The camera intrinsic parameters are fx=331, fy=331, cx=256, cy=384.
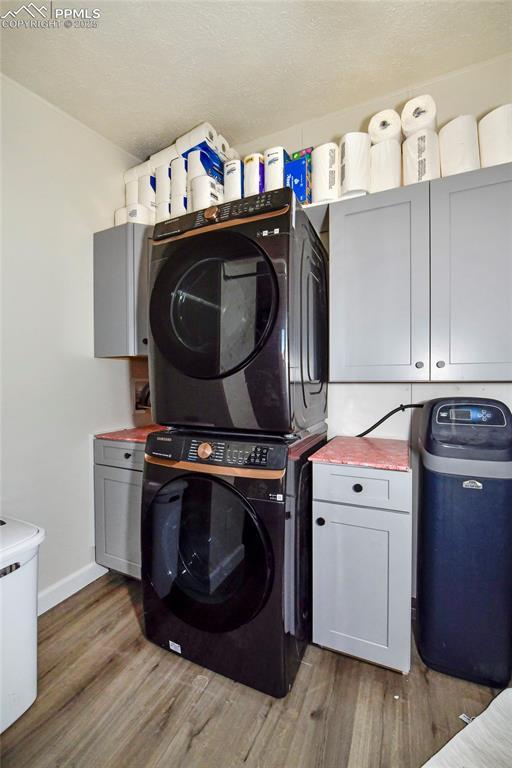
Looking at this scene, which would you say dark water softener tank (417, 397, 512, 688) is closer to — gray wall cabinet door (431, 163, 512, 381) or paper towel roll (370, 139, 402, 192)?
gray wall cabinet door (431, 163, 512, 381)

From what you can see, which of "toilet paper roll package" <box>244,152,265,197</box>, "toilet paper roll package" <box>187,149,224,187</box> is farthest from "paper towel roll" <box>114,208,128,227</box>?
"toilet paper roll package" <box>244,152,265,197</box>

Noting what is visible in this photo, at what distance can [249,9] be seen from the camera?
1.45m

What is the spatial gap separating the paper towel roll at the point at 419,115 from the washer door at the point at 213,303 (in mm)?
1159

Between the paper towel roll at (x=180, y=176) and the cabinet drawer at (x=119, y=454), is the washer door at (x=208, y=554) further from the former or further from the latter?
the paper towel roll at (x=180, y=176)

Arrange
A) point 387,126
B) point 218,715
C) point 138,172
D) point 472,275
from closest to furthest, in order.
A: point 218,715
point 472,275
point 387,126
point 138,172

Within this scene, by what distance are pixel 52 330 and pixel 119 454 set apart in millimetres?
841

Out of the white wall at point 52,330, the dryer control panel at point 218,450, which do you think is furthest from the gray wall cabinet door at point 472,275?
the white wall at point 52,330

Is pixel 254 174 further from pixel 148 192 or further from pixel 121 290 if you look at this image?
pixel 121 290

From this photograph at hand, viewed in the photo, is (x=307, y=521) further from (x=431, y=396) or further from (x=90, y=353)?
(x=90, y=353)

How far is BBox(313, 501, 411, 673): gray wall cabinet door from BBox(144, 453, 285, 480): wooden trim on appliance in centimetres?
38

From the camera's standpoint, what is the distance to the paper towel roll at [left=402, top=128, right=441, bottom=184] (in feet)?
5.23

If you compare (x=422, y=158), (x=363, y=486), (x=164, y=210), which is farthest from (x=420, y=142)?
(x=363, y=486)

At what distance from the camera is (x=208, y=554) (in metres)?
1.38

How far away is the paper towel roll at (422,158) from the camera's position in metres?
1.59
